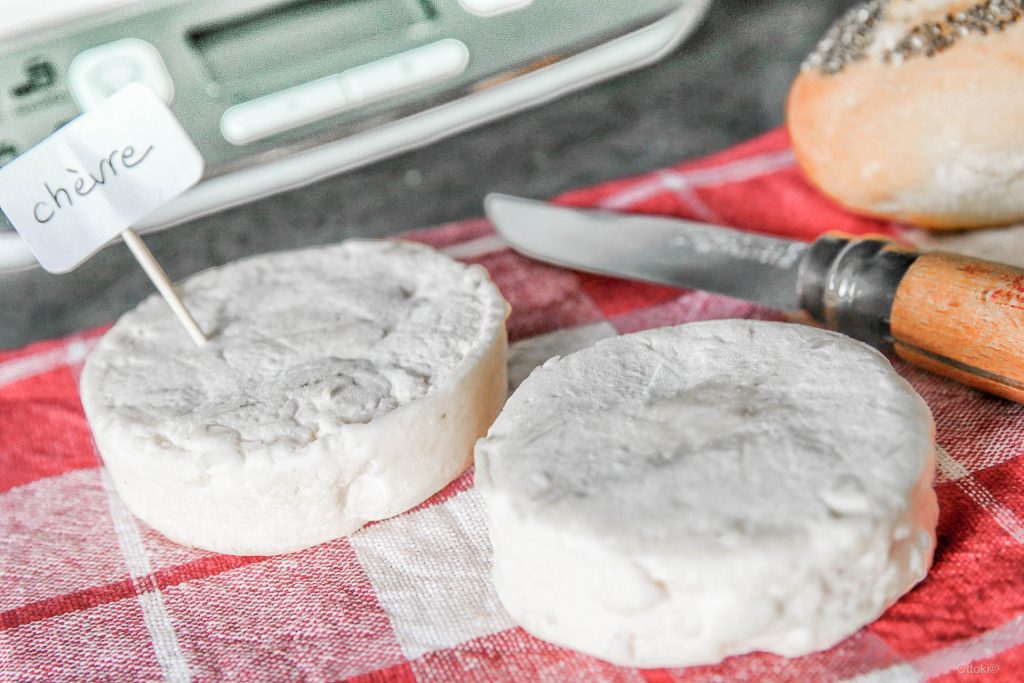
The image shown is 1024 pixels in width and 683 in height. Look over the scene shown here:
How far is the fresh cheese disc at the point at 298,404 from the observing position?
859mm

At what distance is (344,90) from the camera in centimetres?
129

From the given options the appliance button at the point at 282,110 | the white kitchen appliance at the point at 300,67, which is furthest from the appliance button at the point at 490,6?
the appliance button at the point at 282,110

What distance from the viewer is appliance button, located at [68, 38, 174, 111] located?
1195 millimetres

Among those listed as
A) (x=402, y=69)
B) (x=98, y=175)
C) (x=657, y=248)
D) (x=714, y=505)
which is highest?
(x=98, y=175)

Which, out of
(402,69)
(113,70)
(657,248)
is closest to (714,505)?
(657,248)

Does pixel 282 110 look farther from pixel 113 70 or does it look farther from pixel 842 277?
pixel 842 277

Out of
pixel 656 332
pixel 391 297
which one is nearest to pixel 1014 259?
Answer: pixel 656 332

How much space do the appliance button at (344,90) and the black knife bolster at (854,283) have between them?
22.6 inches

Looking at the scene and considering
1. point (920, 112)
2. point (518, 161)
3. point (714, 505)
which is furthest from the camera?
point (518, 161)

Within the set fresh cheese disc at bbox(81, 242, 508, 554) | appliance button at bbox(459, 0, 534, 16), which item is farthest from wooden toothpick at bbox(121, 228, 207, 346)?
appliance button at bbox(459, 0, 534, 16)

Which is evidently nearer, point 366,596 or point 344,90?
point 366,596

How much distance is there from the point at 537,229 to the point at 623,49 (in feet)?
1.05

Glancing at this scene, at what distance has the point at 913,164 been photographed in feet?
3.84

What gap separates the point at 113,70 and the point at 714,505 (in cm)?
94
